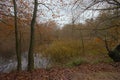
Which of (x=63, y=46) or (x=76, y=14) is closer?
(x=76, y=14)

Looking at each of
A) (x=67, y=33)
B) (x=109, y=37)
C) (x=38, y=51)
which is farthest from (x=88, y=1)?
(x=67, y=33)

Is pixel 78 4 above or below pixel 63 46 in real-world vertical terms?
above

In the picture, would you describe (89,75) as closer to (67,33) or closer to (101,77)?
(101,77)

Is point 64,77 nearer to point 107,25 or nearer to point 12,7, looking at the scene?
point 107,25

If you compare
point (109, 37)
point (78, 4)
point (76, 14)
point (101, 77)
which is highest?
point (78, 4)

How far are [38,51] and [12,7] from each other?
10209 millimetres

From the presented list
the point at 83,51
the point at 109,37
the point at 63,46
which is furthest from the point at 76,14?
the point at 83,51

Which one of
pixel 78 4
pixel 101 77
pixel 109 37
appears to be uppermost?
pixel 78 4

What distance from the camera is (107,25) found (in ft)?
27.1

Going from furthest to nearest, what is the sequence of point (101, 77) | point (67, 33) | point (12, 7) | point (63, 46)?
point (67, 33) → point (63, 46) → point (12, 7) → point (101, 77)

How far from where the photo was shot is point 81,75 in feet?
21.0

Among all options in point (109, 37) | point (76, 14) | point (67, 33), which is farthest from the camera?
point (67, 33)

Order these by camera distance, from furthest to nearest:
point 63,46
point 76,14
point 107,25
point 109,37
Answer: point 63,46
point 109,37
point 107,25
point 76,14

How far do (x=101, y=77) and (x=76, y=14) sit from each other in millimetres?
3251
